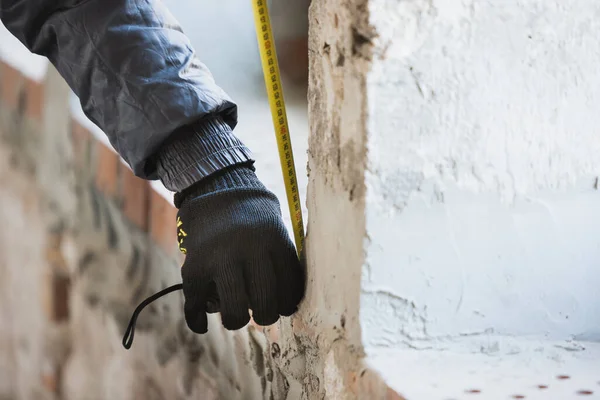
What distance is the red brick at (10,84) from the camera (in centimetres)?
188

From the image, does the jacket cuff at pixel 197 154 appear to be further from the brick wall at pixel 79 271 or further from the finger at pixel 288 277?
the brick wall at pixel 79 271

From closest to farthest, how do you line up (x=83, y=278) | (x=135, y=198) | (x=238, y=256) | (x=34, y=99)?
(x=238, y=256) → (x=135, y=198) → (x=83, y=278) → (x=34, y=99)

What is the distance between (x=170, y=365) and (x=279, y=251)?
81cm

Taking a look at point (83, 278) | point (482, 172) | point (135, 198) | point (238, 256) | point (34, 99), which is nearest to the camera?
point (482, 172)

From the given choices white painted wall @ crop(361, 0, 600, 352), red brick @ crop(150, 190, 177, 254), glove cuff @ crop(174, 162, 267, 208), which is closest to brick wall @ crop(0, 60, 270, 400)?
red brick @ crop(150, 190, 177, 254)

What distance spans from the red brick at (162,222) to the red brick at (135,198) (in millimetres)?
29

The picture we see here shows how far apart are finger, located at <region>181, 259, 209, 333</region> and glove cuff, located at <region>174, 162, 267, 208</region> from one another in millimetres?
109

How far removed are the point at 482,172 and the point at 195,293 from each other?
1.38 feet

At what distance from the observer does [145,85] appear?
870mm

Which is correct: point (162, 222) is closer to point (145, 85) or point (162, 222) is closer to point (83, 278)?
point (83, 278)

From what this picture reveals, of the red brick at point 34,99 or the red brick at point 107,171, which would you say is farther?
the red brick at point 34,99

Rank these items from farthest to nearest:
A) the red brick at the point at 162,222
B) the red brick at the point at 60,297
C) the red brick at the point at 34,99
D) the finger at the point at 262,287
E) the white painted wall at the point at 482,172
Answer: the red brick at the point at 34,99 < the red brick at the point at 60,297 < the red brick at the point at 162,222 < the finger at the point at 262,287 < the white painted wall at the point at 482,172

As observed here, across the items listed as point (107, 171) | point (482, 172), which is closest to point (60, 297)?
point (107, 171)

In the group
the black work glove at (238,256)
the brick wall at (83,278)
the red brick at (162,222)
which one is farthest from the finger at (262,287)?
the red brick at (162,222)
